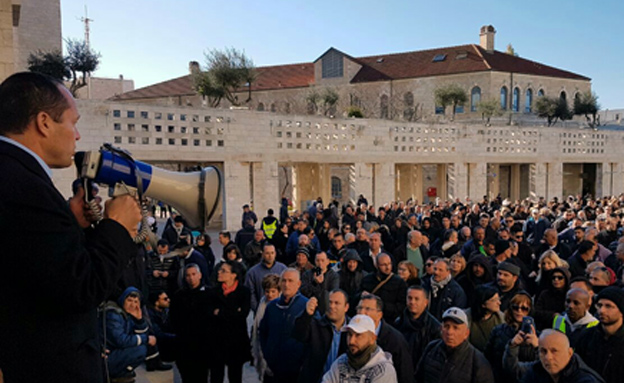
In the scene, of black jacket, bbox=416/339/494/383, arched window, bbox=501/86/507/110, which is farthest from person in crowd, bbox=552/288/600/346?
arched window, bbox=501/86/507/110

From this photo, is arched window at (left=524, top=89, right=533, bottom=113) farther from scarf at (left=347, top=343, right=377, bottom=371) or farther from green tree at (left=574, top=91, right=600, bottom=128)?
scarf at (left=347, top=343, right=377, bottom=371)

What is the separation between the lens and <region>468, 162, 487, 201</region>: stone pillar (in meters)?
25.5

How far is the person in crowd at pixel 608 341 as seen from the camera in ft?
11.4

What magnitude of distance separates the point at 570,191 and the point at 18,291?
127 feet

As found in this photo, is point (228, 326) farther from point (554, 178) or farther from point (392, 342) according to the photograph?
point (554, 178)

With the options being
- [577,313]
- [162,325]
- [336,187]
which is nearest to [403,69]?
[336,187]

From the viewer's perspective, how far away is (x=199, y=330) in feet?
15.9

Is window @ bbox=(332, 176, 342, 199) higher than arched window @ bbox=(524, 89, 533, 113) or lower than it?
lower

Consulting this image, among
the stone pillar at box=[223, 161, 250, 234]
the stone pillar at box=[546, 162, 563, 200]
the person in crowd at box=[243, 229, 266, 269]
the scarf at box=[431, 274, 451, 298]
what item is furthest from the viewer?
the stone pillar at box=[546, 162, 563, 200]

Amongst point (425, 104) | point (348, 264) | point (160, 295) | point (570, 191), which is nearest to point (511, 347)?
point (348, 264)

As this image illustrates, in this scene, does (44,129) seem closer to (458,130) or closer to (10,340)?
(10,340)

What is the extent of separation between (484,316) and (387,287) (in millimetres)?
1317

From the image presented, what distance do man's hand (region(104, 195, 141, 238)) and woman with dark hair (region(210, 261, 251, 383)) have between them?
3.52 m

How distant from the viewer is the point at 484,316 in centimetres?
428
